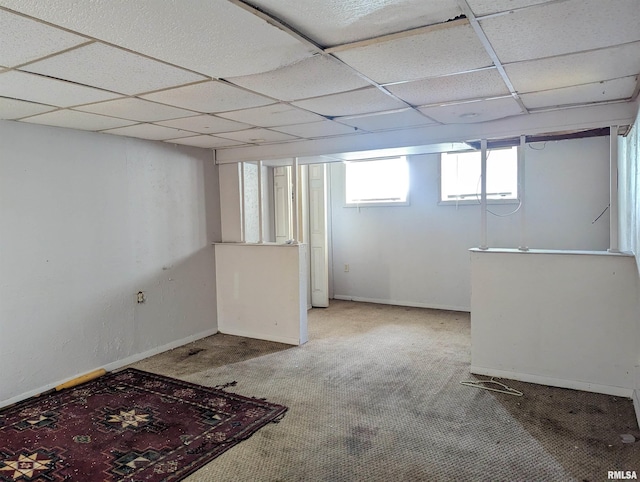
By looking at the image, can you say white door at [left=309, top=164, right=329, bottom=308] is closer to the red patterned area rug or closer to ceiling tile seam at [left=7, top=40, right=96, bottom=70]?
the red patterned area rug

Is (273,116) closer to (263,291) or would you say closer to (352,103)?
(352,103)

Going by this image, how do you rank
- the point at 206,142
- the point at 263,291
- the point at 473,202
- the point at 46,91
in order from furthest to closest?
the point at 473,202 → the point at 263,291 → the point at 206,142 → the point at 46,91

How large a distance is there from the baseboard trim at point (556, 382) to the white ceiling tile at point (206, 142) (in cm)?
310

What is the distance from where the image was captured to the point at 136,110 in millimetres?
3012

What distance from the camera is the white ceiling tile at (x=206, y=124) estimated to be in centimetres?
335

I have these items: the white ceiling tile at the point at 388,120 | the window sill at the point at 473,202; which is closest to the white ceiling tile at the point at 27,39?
the white ceiling tile at the point at 388,120

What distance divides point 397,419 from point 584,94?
2437 millimetres

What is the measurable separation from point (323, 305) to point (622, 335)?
3.75 meters

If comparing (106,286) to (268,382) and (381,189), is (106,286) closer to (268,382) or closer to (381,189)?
(268,382)

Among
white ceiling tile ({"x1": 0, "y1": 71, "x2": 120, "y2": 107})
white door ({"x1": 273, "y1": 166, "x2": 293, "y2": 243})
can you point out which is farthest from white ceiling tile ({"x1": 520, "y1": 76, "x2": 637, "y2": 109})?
white door ({"x1": 273, "y1": 166, "x2": 293, "y2": 243})

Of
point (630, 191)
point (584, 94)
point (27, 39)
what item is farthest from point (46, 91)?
point (630, 191)

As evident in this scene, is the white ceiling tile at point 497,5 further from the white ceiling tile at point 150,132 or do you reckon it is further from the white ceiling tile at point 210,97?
the white ceiling tile at point 150,132

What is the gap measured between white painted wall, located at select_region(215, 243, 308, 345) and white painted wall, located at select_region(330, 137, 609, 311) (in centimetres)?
208

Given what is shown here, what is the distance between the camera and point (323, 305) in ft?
20.5
